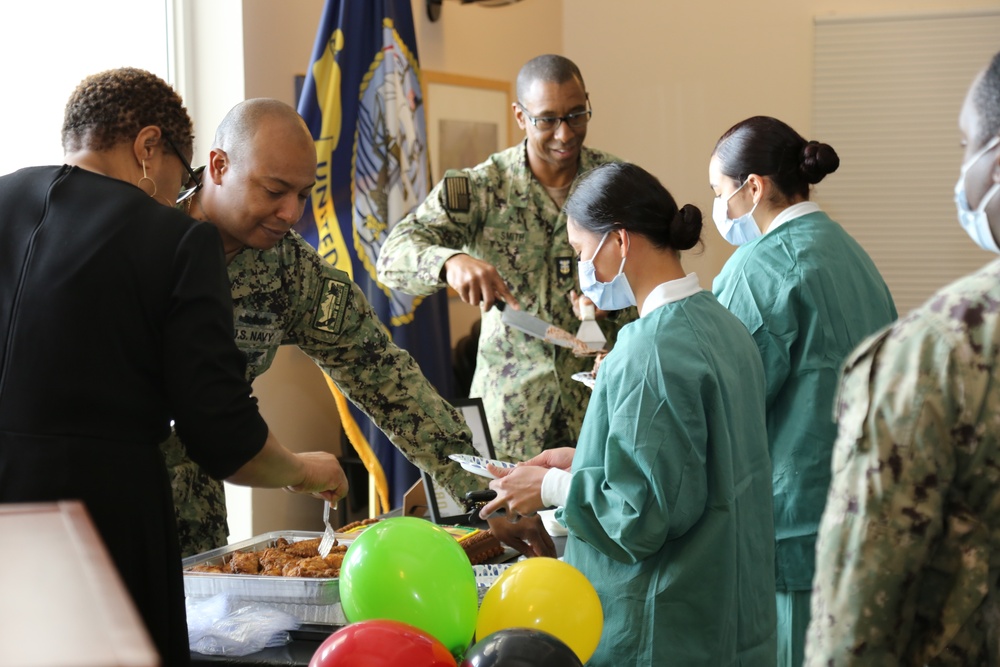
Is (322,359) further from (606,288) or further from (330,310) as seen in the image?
(606,288)

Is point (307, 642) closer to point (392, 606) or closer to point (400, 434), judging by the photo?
point (392, 606)

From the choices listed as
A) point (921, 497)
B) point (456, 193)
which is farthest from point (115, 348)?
point (456, 193)

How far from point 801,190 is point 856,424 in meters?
1.46

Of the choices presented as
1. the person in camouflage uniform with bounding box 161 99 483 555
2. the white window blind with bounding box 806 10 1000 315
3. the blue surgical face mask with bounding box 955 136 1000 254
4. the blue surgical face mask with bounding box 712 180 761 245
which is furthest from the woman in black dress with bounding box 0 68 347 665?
the white window blind with bounding box 806 10 1000 315

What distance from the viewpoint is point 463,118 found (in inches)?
196

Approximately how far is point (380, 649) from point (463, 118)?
3787mm

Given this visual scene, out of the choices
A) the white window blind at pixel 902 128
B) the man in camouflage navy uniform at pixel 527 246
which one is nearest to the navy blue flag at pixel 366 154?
the man in camouflage navy uniform at pixel 527 246

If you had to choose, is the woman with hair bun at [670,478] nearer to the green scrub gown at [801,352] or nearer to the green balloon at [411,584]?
the green balloon at [411,584]

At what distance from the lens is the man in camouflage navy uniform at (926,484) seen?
1.08 meters

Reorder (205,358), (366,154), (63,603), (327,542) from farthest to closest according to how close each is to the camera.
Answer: (366,154)
(327,542)
(205,358)
(63,603)

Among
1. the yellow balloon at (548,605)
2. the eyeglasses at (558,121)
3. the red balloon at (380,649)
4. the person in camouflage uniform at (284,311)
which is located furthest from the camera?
the eyeglasses at (558,121)

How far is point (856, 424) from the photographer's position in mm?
1127

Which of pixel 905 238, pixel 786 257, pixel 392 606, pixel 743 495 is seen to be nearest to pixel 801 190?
pixel 786 257

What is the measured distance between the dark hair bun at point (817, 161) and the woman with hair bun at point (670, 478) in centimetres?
63
